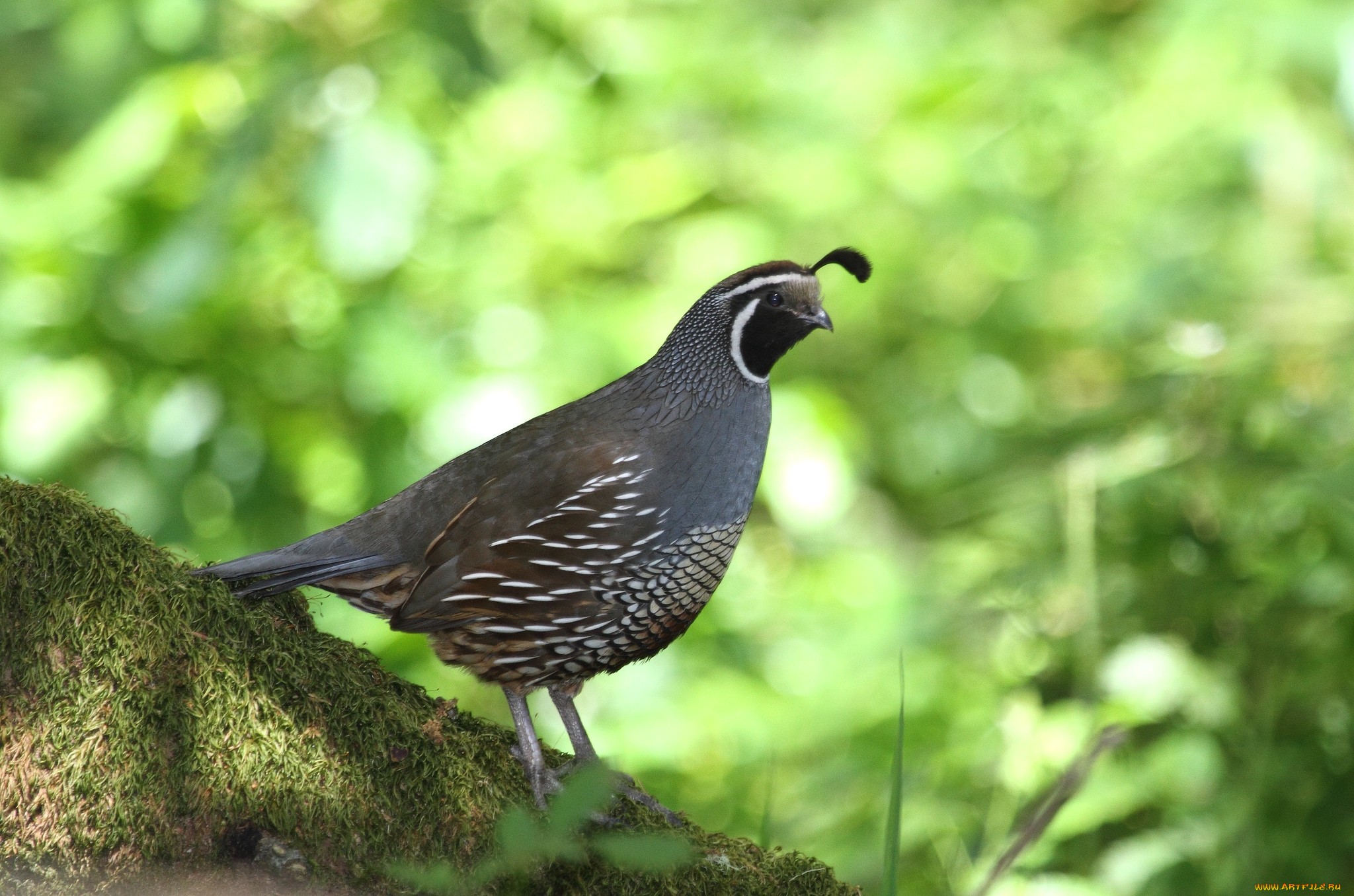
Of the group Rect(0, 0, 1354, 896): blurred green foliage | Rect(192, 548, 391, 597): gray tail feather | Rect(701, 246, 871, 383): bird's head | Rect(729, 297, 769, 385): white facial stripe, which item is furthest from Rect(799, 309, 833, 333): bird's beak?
Rect(192, 548, 391, 597): gray tail feather

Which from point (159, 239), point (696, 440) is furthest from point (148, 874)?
point (159, 239)

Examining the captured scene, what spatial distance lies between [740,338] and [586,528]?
611mm

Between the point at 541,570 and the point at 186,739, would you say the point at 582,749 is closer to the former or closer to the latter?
the point at 541,570

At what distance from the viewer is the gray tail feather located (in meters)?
2.28

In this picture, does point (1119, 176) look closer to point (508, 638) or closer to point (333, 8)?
point (333, 8)

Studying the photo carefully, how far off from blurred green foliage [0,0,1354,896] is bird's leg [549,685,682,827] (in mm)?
369

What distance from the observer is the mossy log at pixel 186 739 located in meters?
1.93

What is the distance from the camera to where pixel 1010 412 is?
5.23 meters

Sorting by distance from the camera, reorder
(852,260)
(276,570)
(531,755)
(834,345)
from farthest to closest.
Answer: (834,345) → (852,260) → (531,755) → (276,570)

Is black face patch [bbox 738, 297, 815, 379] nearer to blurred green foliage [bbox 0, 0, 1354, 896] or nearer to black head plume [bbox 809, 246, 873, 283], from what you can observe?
black head plume [bbox 809, 246, 873, 283]

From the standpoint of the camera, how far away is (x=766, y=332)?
2.79m

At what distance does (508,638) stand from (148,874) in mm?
859

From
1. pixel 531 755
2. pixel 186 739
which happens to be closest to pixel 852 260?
pixel 531 755

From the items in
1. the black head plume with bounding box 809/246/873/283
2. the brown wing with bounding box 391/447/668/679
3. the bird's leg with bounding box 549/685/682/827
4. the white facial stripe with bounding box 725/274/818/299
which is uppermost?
the white facial stripe with bounding box 725/274/818/299
